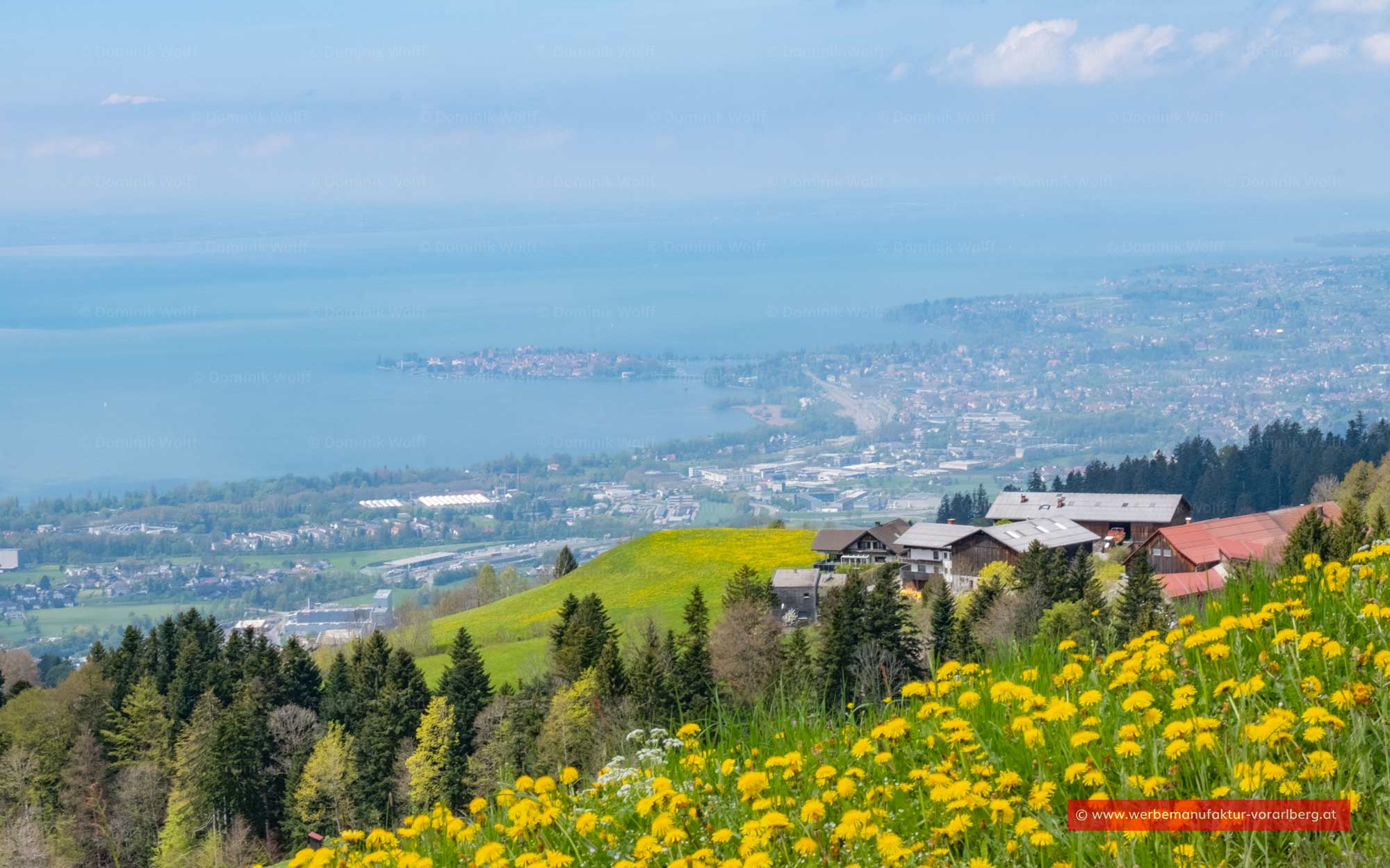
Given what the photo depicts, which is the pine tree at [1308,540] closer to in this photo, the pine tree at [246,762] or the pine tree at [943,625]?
the pine tree at [943,625]

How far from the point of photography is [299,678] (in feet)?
118

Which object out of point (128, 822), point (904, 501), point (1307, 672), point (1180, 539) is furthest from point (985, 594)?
point (904, 501)

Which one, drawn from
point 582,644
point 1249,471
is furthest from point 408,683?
point 1249,471

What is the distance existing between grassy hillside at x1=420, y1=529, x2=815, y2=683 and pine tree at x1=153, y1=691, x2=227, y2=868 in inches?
396

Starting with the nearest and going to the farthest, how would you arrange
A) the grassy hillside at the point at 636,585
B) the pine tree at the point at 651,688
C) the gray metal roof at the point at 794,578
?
1. the pine tree at the point at 651,688
2. the grassy hillside at the point at 636,585
3. the gray metal roof at the point at 794,578

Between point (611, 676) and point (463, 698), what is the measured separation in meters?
7.11

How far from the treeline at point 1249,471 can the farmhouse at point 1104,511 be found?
2385 centimetres

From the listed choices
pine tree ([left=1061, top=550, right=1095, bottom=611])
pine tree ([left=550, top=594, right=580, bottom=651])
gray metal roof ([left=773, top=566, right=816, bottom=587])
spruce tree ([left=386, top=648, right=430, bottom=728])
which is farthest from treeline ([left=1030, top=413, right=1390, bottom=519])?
spruce tree ([left=386, top=648, right=430, bottom=728])

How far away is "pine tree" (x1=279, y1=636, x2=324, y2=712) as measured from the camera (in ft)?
116

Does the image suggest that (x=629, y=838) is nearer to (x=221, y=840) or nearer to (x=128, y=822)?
(x=221, y=840)

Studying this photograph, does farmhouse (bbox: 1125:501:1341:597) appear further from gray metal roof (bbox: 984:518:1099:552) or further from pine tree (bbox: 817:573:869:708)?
pine tree (bbox: 817:573:869:708)

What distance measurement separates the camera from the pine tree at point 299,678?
3550 cm

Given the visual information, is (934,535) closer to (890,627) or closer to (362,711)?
(890,627)

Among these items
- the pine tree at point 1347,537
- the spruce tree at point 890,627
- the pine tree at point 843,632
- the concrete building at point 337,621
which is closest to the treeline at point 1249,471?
the concrete building at point 337,621
